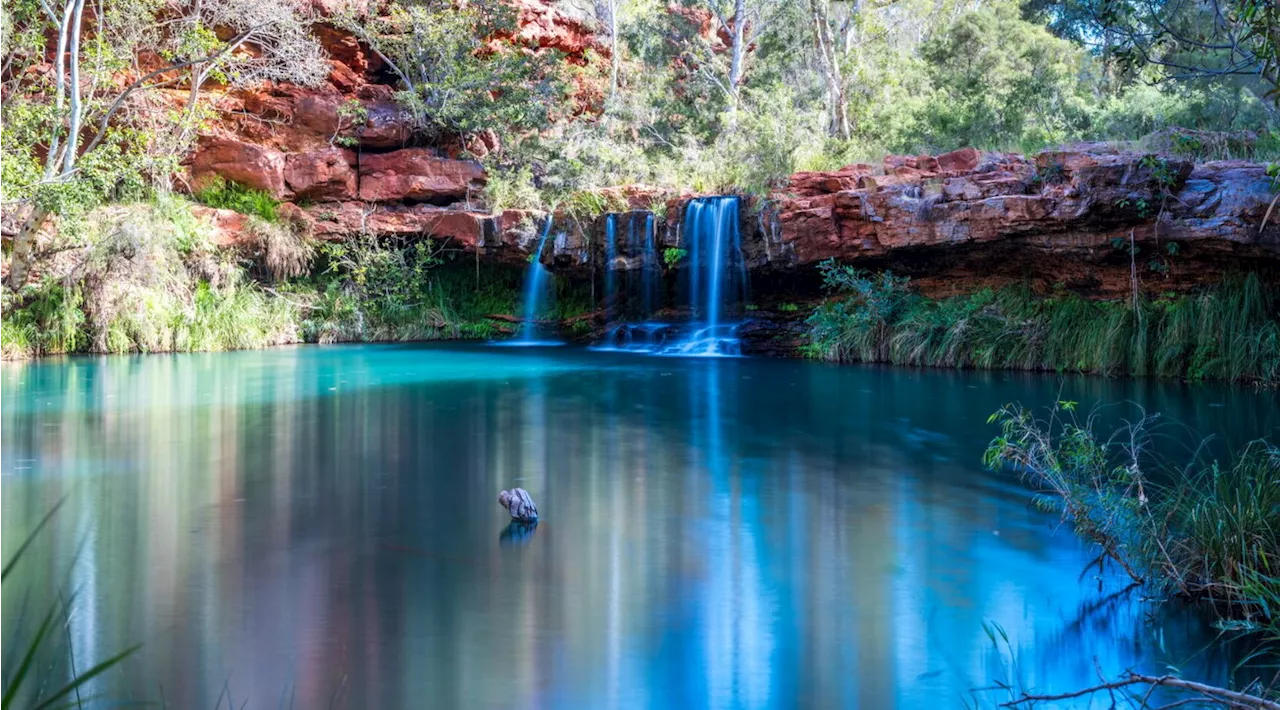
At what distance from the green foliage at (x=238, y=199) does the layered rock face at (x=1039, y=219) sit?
36.9ft

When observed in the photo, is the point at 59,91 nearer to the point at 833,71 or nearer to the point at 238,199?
the point at 238,199

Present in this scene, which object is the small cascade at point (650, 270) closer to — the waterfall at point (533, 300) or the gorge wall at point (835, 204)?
the gorge wall at point (835, 204)

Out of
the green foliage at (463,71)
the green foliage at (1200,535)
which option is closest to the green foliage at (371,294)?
the green foliage at (463,71)

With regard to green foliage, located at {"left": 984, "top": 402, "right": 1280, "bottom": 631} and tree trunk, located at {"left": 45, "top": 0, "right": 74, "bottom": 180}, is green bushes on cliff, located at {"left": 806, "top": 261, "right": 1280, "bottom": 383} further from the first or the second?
tree trunk, located at {"left": 45, "top": 0, "right": 74, "bottom": 180}

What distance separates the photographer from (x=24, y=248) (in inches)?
732

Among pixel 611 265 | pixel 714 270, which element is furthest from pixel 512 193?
pixel 714 270

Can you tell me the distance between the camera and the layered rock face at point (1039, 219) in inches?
545

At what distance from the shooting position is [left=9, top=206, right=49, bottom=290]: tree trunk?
18.4 meters

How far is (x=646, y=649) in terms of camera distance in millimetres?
4375

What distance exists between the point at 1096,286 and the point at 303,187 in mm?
16467

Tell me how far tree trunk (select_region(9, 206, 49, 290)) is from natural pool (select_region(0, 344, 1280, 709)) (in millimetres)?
8141

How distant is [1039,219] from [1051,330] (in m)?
1.75

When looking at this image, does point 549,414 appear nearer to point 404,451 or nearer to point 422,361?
point 404,451

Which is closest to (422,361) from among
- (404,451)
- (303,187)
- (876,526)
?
(303,187)
